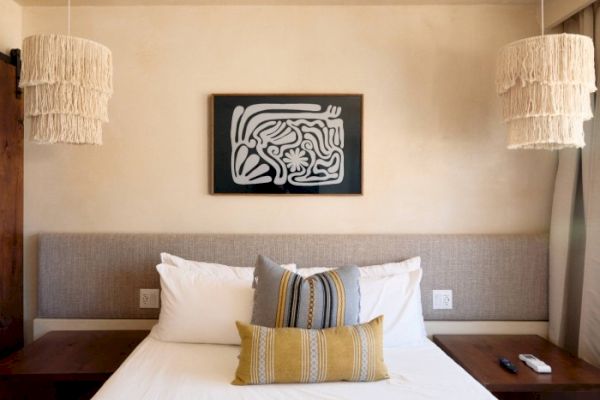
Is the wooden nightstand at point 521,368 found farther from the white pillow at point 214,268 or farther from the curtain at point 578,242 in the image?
the white pillow at point 214,268

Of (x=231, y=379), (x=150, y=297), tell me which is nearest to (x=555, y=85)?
(x=231, y=379)

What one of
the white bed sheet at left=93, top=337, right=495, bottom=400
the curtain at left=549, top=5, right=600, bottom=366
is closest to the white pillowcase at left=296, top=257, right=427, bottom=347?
the white bed sheet at left=93, top=337, right=495, bottom=400

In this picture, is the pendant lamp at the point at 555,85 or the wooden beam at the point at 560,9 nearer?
the pendant lamp at the point at 555,85

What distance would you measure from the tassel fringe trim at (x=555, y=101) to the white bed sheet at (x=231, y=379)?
1.16 metres

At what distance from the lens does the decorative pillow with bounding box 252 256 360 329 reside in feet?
6.16

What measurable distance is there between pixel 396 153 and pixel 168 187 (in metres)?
1.33

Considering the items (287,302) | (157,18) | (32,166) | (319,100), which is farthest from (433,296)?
(32,166)

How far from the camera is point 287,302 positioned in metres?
1.90

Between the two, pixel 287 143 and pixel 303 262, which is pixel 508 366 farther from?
pixel 287 143

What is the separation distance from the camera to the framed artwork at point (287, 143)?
2.54 m

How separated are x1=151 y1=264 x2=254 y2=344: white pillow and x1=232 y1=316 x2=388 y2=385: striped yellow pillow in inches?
13.1

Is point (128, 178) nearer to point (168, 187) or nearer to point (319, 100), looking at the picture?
point (168, 187)

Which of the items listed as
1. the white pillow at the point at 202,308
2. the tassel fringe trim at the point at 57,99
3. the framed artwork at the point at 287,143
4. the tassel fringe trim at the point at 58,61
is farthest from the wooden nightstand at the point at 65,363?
the tassel fringe trim at the point at 58,61

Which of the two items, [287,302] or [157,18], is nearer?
[287,302]
